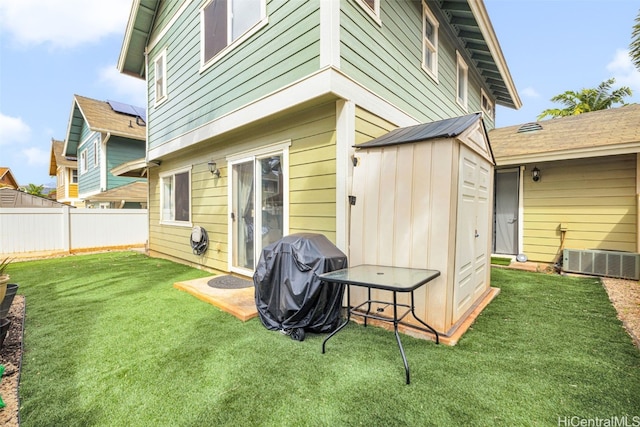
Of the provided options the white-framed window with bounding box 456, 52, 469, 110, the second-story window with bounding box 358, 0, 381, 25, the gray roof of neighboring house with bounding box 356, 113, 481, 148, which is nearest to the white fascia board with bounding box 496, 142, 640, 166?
the white-framed window with bounding box 456, 52, 469, 110

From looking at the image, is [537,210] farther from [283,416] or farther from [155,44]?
[155,44]

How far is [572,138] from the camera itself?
227 inches

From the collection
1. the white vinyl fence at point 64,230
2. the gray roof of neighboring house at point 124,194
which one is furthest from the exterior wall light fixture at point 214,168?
the gray roof of neighboring house at point 124,194

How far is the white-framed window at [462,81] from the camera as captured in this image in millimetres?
6773

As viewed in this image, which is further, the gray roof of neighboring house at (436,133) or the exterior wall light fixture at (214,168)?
the exterior wall light fixture at (214,168)

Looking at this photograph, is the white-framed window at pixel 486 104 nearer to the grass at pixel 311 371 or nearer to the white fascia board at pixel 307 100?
the white fascia board at pixel 307 100

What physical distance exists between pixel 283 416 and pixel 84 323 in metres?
2.71

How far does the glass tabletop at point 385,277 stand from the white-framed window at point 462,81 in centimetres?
577

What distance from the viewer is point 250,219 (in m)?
4.64

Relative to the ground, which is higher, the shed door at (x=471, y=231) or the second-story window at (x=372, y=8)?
the second-story window at (x=372, y=8)

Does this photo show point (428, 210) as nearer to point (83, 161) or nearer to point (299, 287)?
point (299, 287)

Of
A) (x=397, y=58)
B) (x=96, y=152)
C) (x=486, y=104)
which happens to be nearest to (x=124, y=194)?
(x=96, y=152)

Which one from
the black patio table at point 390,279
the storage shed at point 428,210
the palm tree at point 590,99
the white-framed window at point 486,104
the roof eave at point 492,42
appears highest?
the palm tree at point 590,99

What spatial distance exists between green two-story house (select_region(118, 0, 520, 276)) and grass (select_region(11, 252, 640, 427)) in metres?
1.40
